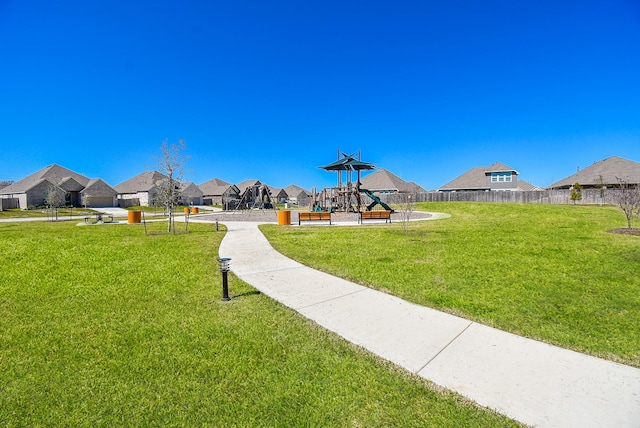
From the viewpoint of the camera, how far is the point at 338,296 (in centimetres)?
543

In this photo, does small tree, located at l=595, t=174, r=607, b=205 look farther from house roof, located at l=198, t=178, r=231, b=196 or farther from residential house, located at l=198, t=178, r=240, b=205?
house roof, located at l=198, t=178, r=231, b=196

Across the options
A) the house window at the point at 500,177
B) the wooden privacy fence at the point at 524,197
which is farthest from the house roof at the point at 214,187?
the house window at the point at 500,177

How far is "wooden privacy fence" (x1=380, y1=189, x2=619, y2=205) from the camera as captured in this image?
32156 mm

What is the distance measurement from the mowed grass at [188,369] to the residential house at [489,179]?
171 ft

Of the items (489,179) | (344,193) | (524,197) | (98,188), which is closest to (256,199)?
(344,193)

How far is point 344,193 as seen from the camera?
2769 centimetres

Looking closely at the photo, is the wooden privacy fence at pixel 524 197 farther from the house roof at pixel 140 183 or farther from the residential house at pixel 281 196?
the house roof at pixel 140 183

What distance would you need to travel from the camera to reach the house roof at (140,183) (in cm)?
5912

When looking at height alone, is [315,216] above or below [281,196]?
below

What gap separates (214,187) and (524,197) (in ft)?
226

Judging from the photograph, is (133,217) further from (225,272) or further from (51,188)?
(51,188)

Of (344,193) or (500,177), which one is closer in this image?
(344,193)

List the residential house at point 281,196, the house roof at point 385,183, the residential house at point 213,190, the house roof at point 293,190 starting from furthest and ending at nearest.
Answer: the house roof at point 293,190 → the residential house at point 281,196 → the residential house at point 213,190 → the house roof at point 385,183

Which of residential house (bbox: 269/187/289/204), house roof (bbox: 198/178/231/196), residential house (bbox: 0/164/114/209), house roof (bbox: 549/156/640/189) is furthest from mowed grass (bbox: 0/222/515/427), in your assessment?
residential house (bbox: 269/187/289/204)
